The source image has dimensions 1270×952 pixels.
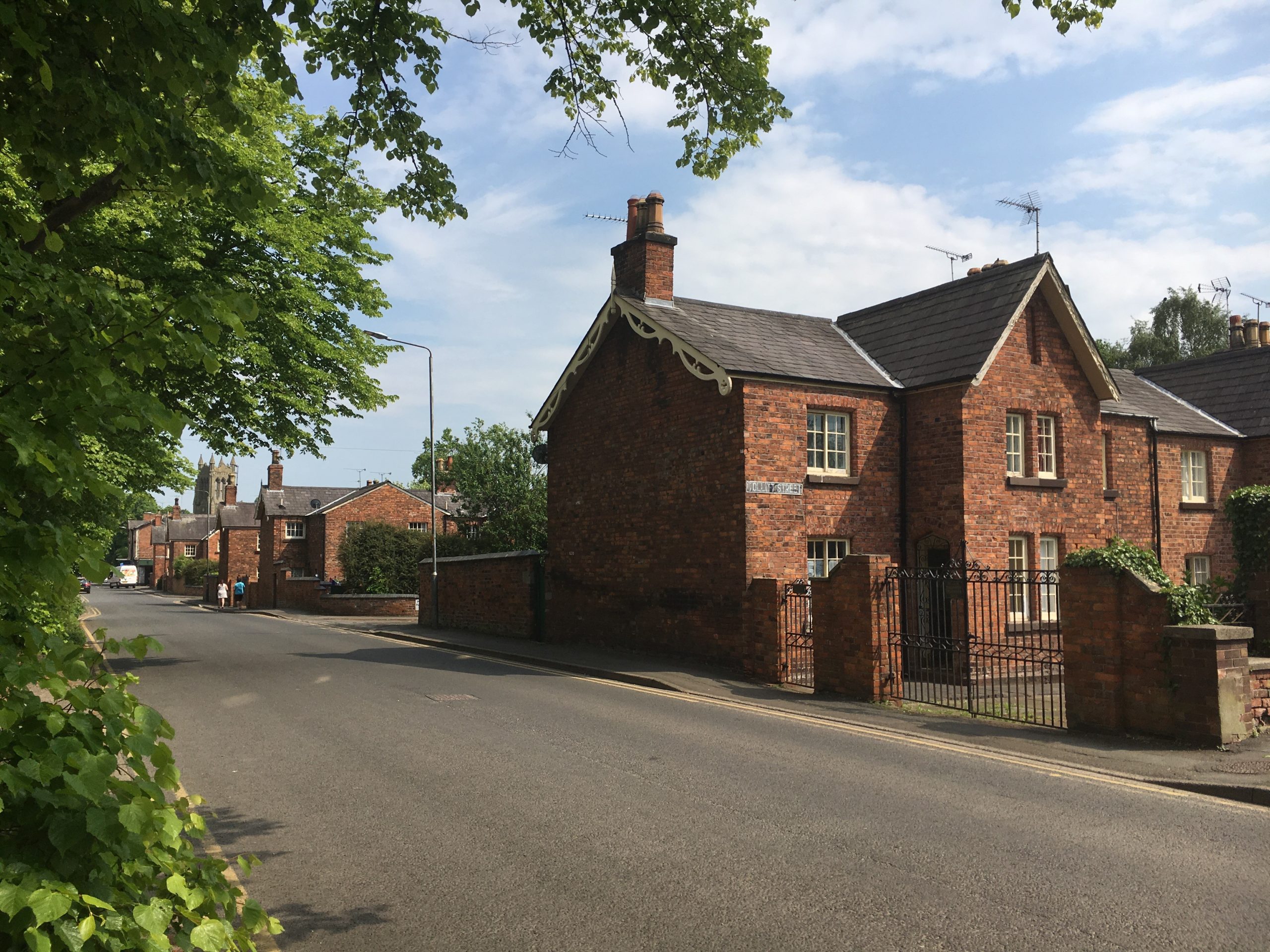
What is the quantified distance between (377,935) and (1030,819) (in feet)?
16.7

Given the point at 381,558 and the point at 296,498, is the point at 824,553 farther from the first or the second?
the point at 296,498

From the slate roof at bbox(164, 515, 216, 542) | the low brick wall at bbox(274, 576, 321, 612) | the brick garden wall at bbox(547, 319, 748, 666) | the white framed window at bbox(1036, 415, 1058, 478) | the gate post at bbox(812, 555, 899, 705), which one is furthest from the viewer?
the slate roof at bbox(164, 515, 216, 542)

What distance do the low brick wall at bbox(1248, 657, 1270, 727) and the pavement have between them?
264mm

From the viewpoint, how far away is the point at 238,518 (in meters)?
74.9

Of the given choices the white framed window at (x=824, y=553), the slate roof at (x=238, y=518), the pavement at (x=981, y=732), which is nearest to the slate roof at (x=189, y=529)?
the slate roof at (x=238, y=518)

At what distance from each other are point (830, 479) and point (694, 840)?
489 inches

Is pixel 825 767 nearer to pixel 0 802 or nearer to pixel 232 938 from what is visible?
pixel 232 938

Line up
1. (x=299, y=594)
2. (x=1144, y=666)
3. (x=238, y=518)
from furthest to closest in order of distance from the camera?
(x=238, y=518) < (x=299, y=594) < (x=1144, y=666)

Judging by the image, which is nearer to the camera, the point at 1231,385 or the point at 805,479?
the point at 805,479

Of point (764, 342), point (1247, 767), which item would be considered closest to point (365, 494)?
point (764, 342)

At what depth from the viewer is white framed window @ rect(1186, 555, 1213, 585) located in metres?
24.3

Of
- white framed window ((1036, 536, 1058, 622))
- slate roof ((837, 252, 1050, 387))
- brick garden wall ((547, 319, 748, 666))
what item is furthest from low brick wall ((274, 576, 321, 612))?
white framed window ((1036, 536, 1058, 622))

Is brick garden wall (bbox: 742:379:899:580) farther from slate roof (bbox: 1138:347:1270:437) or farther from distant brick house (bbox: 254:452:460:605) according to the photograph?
distant brick house (bbox: 254:452:460:605)

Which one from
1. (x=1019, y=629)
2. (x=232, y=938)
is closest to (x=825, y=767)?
(x=232, y=938)
